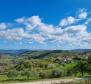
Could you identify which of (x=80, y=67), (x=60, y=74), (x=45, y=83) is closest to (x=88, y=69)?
(x=80, y=67)

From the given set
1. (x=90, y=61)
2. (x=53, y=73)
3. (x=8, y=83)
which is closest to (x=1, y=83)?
(x=8, y=83)

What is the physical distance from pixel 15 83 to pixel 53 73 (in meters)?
17.0

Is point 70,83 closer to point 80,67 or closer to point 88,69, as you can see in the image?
point 88,69

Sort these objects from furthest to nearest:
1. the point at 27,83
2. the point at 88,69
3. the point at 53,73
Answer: the point at 88,69 → the point at 53,73 → the point at 27,83

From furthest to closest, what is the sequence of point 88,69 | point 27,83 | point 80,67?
point 80,67
point 88,69
point 27,83

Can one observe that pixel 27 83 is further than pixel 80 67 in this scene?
No

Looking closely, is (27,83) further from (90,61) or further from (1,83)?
(90,61)

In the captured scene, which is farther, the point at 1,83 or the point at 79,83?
the point at 1,83

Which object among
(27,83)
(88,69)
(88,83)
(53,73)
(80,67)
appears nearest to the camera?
(88,83)

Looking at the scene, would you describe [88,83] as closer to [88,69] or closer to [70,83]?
[70,83]

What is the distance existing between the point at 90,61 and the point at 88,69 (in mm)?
9609

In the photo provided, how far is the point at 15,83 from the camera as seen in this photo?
40531 mm

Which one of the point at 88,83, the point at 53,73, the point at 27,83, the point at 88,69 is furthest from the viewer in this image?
the point at 88,69

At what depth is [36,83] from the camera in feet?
135
